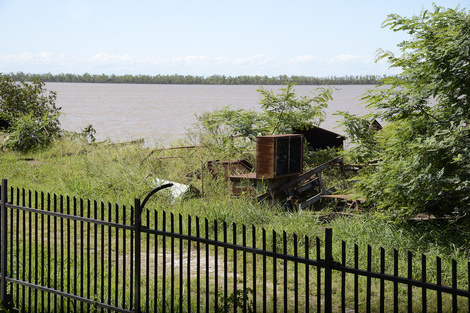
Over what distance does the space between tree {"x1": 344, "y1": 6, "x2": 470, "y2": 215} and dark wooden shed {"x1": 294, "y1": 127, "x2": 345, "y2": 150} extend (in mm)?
5739

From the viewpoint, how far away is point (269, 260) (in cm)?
793

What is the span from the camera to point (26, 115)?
22.4 metres

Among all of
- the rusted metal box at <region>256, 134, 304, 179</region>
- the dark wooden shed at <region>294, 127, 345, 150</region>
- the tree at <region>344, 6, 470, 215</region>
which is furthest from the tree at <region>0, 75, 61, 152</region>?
the tree at <region>344, 6, 470, 215</region>

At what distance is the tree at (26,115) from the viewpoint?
20.3m

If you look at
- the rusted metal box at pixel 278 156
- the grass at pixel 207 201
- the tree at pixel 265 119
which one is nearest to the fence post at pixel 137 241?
the grass at pixel 207 201

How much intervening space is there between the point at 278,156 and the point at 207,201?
73.1 inches

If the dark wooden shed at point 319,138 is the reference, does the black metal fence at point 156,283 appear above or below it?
below

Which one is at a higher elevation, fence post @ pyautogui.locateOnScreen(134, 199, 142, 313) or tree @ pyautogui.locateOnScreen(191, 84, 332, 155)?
tree @ pyautogui.locateOnScreen(191, 84, 332, 155)

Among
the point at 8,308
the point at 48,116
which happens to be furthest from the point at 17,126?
the point at 8,308

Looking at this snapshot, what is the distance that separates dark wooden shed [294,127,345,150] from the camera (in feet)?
49.1

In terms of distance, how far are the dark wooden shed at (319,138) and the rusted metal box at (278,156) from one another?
3.26 metres

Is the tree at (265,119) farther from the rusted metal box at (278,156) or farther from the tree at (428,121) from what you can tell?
the tree at (428,121)

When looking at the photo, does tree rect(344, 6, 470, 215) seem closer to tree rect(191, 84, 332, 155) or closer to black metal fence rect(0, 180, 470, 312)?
black metal fence rect(0, 180, 470, 312)

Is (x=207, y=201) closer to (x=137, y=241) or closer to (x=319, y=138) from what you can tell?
(x=319, y=138)
